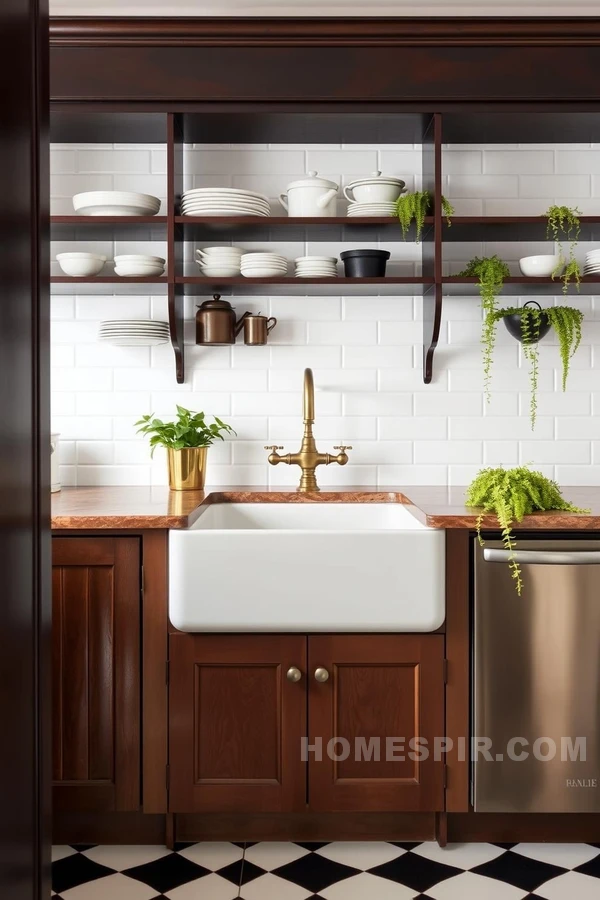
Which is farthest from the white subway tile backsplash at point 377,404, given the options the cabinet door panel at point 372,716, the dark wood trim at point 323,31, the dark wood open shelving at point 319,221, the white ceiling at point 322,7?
the white ceiling at point 322,7

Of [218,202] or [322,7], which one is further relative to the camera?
[322,7]

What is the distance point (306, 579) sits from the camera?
6.31ft

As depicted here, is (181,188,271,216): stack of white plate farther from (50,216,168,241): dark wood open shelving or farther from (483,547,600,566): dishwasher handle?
(483,547,600,566): dishwasher handle

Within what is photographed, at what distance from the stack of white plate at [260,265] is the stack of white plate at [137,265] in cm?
28

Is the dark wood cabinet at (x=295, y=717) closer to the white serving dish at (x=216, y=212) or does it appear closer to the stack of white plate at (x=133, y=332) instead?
the stack of white plate at (x=133, y=332)

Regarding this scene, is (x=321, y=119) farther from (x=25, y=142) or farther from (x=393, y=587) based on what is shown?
(x=25, y=142)

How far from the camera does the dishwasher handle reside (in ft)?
6.27

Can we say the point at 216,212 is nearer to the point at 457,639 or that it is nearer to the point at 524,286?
the point at 524,286

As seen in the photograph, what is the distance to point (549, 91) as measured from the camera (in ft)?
7.46

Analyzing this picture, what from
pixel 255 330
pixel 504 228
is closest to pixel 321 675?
pixel 255 330

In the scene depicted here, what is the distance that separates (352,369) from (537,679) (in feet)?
3.98

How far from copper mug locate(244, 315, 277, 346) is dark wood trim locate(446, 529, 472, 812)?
3.22 feet

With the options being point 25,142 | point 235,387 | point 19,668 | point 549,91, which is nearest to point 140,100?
point 235,387

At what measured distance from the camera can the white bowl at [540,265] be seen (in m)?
2.38
